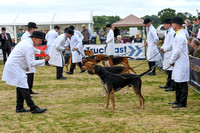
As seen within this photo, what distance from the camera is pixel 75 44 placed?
43.4 ft

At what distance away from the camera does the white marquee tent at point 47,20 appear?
25.0m

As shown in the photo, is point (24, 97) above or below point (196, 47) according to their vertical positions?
below

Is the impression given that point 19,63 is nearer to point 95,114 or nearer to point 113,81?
point 95,114

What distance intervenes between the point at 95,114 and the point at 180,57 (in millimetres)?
2387

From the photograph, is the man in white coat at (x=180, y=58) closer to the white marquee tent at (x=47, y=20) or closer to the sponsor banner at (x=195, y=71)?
the sponsor banner at (x=195, y=71)

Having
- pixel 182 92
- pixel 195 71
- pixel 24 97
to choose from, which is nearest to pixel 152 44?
pixel 195 71

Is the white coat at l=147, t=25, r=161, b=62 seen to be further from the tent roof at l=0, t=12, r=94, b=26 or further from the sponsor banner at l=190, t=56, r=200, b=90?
the tent roof at l=0, t=12, r=94, b=26

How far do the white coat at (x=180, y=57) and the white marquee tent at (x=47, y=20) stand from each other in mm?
18602

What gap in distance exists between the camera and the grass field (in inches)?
216

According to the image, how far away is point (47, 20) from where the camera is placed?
1001 inches

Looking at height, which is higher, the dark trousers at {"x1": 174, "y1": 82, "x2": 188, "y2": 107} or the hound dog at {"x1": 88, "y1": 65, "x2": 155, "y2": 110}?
the hound dog at {"x1": 88, "y1": 65, "x2": 155, "y2": 110}

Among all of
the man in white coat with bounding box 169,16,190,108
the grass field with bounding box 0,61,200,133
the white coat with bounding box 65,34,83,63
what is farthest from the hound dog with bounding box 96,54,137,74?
the man in white coat with bounding box 169,16,190,108

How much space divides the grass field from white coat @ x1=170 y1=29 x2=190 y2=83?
0.83 meters

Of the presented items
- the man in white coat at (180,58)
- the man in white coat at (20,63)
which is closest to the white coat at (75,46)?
the man in white coat at (20,63)
